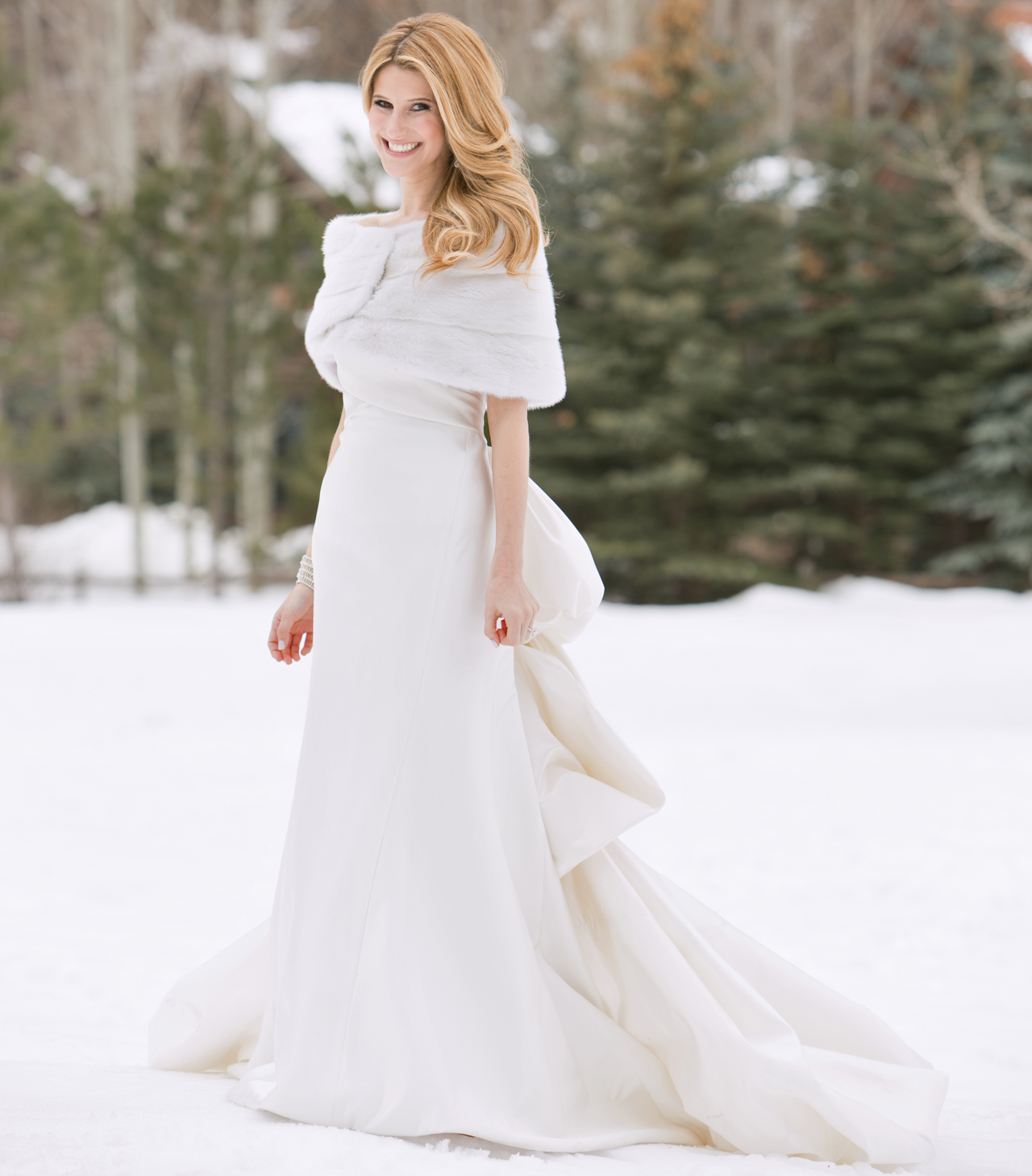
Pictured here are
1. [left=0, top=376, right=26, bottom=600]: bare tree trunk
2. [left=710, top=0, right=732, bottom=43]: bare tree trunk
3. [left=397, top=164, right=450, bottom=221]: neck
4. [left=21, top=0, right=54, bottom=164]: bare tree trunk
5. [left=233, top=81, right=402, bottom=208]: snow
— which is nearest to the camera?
[left=397, top=164, right=450, bottom=221]: neck

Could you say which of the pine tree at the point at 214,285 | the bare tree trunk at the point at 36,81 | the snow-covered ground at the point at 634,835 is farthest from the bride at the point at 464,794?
the bare tree trunk at the point at 36,81

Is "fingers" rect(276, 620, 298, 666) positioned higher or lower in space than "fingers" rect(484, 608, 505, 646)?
lower

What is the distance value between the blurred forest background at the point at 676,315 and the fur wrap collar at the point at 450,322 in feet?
36.0

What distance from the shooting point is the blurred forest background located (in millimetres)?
13367

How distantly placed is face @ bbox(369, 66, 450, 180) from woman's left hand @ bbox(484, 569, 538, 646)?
2.53 feet

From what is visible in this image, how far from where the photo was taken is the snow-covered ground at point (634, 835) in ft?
7.09

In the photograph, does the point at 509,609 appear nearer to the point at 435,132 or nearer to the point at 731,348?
the point at 435,132

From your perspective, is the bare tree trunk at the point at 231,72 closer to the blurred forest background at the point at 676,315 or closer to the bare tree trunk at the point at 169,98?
the blurred forest background at the point at 676,315

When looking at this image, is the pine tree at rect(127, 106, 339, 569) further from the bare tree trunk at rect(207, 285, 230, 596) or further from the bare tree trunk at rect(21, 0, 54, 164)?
the bare tree trunk at rect(21, 0, 54, 164)

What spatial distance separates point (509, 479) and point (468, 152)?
59 cm

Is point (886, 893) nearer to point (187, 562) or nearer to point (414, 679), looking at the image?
point (414, 679)

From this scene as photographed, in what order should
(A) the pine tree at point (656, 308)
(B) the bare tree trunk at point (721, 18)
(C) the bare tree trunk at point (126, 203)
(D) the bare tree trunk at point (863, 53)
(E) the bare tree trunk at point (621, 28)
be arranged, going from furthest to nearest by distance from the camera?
(B) the bare tree trunk at point (721, 18), (D) the bare tree trunk at point (863, 53), (E) the bare tree trunk at point (621, 28), (C) the bare tree trunk at point (126, 203), (A) the pine tree at point (656, 308)

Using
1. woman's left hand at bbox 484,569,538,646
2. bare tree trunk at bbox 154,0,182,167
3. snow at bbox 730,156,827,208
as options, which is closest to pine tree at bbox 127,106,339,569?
bare tree trunk at bbox 154,0,182,167

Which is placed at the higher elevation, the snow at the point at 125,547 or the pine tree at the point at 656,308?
the pine tree at the point at 656,308
